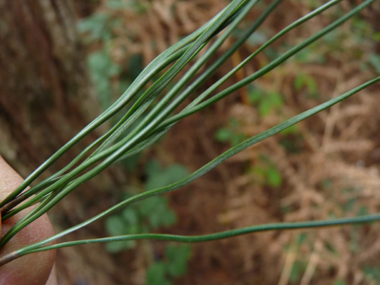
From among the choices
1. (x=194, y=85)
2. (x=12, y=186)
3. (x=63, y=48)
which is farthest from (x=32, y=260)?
(x=63, y=48)

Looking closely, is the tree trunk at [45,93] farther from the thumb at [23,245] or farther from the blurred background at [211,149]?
the thumb at [23,245]

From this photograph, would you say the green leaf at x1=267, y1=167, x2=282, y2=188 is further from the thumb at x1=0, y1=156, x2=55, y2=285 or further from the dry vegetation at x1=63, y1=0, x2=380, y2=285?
the thumb at x1=0, y1=156, x2=55, y2=285

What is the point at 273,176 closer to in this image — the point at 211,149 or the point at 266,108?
the point at 266,108

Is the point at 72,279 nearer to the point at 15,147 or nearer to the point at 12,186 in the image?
the point at 15,147

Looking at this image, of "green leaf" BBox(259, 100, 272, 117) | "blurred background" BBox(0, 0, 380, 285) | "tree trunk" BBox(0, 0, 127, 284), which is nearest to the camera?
"tree trunk" BBox(0, 0, 127, 284)

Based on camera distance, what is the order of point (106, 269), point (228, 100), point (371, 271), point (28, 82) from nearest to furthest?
point (28, 82), point (371, 271), point (106, 269), point (228, 100)

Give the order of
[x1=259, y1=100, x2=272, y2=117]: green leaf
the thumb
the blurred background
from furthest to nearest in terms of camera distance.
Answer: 1. [x1=259, y1=100, x2=272, y2=117]: green leaf
2. the blurred background
3. the thumb

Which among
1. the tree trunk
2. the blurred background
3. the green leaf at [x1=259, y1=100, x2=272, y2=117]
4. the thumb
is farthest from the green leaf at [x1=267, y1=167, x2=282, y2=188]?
the thumb

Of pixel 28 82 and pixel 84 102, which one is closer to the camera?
pixel 28 82
